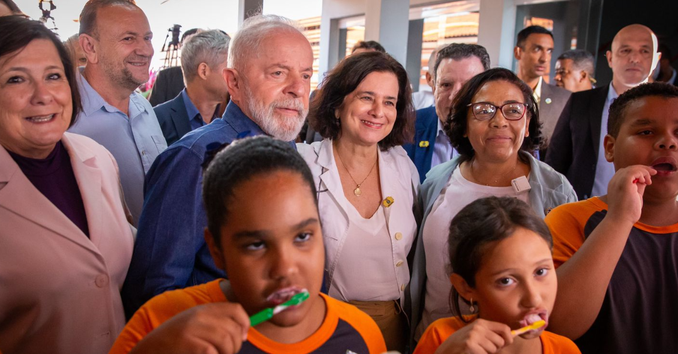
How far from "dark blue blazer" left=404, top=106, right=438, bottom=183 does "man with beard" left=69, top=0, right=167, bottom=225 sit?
4.59 ft

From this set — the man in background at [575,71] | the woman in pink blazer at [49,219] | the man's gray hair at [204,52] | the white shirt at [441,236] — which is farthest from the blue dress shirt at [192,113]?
the man in background at [575,71]

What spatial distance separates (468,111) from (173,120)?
6.83ft

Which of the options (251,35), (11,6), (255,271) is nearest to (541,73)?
(251,35)

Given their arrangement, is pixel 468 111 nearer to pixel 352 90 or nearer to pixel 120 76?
pixel 352 90

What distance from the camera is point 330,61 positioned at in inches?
386

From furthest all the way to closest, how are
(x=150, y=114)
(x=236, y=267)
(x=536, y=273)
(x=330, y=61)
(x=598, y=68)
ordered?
1. (x=330, y=61)
2. (x=598, y=68)
3. (x=150, y=114)
4. (x=536, y=273)
5. (x=236, y=267)

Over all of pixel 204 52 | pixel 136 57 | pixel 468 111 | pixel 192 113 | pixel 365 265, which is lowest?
pixel 365 265

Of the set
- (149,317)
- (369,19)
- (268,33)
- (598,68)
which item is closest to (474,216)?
(149,317)

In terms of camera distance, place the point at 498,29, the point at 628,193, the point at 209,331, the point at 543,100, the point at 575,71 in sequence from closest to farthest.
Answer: the point at 209,331 < the point at 628,193 < the point at 543,100 < the point at 575,71 < the point at 498,29

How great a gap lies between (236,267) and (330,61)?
901 cm

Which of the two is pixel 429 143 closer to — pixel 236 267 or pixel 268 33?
pixel 268 33

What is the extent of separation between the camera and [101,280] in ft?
5.16

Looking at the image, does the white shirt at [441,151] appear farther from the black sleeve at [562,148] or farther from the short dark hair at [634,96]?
the short dark hair at [634,96]

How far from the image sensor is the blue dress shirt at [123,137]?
247 cm
